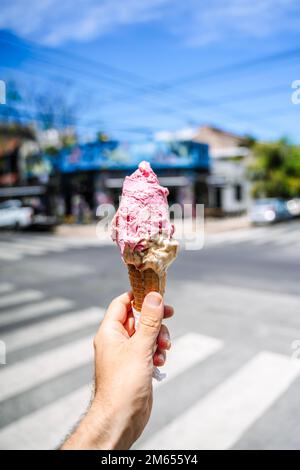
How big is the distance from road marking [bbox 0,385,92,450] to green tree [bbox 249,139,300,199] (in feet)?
94.4

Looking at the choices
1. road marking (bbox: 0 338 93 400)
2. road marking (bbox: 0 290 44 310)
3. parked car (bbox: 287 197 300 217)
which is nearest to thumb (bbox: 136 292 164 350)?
road marking (bbox: 0 338 93 400)

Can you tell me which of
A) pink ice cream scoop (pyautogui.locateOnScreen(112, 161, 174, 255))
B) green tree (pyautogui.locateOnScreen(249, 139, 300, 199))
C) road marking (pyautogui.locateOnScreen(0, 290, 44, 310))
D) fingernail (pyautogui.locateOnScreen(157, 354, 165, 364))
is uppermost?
green tree (pyautogui.locateOnScreen(249, 139, 300, 199))

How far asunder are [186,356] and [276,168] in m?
28.1

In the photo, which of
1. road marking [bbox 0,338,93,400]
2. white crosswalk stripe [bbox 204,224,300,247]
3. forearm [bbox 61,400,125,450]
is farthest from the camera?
white crosswalk stripe [bbox 204,224,300,247]

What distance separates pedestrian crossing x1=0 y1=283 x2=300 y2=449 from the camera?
390cm

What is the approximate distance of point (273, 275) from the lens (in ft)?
33.7

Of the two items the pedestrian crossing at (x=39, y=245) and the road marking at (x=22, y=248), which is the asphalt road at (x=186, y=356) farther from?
the road marking at (x=22, y=248)

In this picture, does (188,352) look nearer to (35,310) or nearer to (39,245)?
(35,310)

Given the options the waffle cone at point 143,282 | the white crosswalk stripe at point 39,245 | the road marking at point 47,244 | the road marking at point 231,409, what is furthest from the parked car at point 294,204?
the waffle cone at point 143,282

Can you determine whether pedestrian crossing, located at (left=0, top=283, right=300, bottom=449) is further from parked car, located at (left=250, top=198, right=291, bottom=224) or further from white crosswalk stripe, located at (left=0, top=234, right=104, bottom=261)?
parked car, located at (left=250, top=198, right=291, bottom=224)

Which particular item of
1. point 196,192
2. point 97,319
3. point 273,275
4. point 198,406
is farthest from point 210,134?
point 198,406

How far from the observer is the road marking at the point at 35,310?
7184mm

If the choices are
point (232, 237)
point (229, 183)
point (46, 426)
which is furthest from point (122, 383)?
point (229, 183)

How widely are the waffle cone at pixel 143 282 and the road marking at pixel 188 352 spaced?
3065mm
